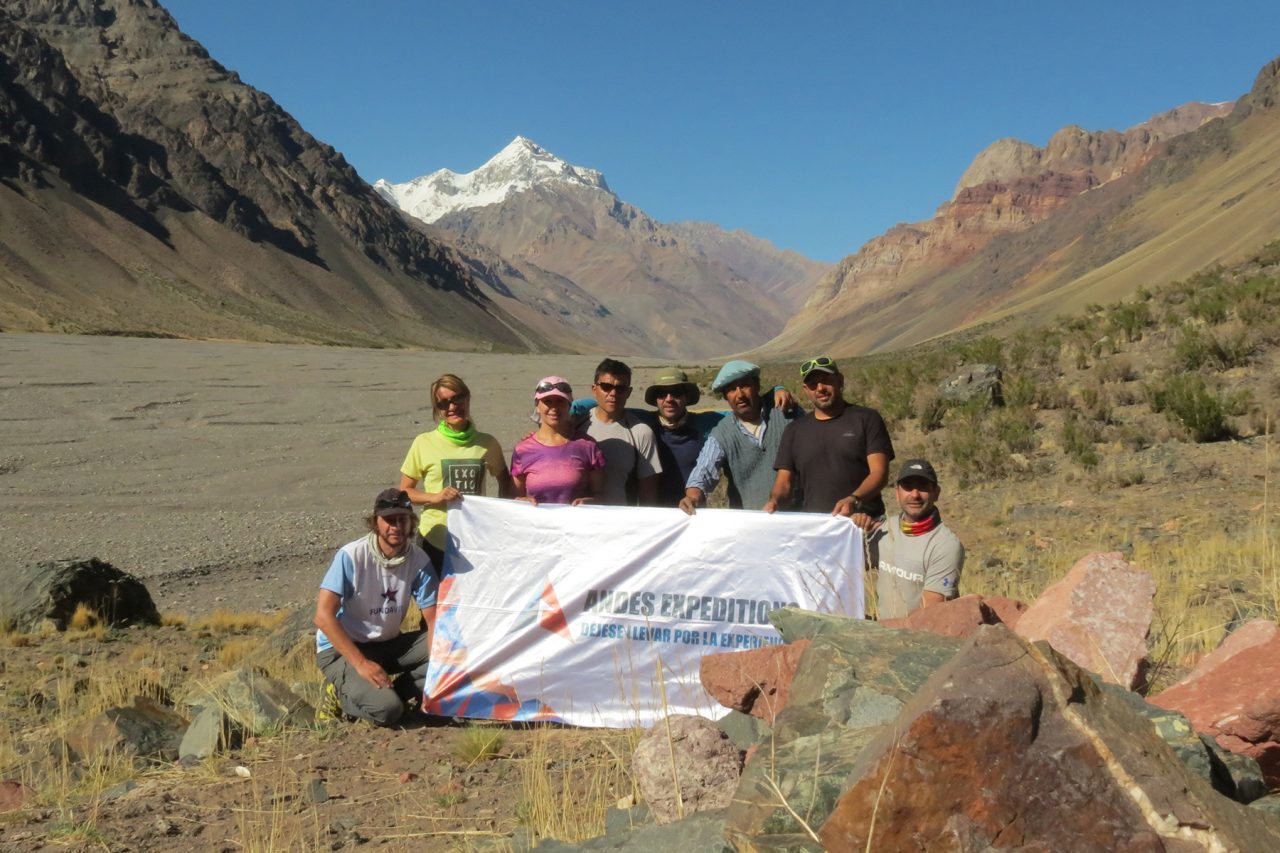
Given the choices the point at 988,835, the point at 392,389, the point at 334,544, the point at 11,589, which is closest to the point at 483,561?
the point at 988,835

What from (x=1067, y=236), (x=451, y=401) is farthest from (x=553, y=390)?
(x=1067, y=236)

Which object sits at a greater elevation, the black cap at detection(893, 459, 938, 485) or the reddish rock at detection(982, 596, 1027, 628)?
the black cap at detection(893, 459, 938, 485)

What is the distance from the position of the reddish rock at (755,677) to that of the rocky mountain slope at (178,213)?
72541 millimetres

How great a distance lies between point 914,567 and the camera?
4.73 meters

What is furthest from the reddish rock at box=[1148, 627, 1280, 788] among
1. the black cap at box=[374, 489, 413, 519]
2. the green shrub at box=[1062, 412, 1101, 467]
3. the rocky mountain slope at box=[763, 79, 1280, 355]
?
the rocky mountain slope at box=[763, 79, 1280, 355]

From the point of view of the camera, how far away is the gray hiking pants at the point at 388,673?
5.18 m

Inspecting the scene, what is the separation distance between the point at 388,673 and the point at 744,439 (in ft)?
7.92

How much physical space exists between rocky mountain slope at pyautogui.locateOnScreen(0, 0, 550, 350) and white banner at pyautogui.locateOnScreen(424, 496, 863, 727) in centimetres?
7061

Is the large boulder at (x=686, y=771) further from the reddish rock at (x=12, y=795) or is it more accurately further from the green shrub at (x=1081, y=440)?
the green shrub at (x=1081, y=440)

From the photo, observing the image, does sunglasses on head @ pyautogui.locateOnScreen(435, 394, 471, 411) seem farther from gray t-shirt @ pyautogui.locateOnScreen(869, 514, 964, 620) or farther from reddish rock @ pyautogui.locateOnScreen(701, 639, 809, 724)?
gray t-shirt @ pyautogui.locateOnScreen(869, 514, 964, 620)

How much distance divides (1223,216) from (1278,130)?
3280 centimetres

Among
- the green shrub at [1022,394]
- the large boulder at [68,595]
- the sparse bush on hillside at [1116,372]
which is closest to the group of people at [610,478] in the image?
the large boulder at [68,595]

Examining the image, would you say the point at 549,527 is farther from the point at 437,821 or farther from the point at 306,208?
the point at 306,208

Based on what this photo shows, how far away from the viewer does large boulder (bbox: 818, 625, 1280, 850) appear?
2352mm
